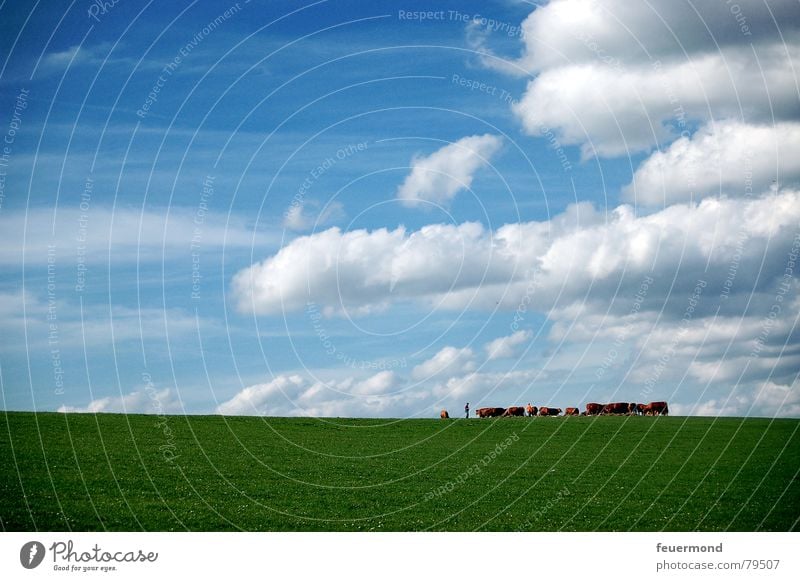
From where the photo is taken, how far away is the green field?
112 ft

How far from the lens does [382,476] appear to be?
4481cm

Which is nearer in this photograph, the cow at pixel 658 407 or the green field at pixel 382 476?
the green field at pixel 382 476

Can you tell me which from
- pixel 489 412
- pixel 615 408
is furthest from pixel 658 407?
pixel 489 412

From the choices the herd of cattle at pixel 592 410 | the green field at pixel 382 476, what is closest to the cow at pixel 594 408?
the herd of cattle at pixel 592 410

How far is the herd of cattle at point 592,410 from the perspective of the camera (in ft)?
288
